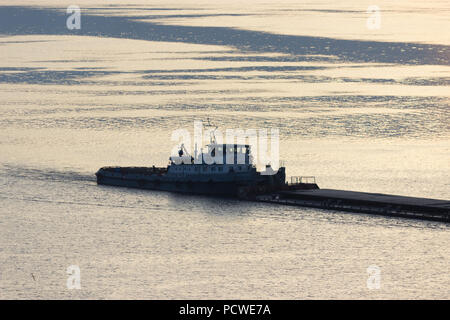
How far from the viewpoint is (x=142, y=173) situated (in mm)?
108875

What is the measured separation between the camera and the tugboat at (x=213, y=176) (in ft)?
340

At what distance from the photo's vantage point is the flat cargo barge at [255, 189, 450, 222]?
300ft

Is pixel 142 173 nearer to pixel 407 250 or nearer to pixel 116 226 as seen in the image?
pixel 116 226

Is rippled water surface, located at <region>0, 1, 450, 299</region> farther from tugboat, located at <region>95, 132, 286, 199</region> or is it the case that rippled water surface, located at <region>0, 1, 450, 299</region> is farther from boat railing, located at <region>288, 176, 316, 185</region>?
boat railing, located at <region>288, 176, 316, 185</region>

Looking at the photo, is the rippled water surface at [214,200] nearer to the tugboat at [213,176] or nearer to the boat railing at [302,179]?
the tugboat at [213,176]

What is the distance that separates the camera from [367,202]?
9500cm

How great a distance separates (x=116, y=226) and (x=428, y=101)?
272 feet

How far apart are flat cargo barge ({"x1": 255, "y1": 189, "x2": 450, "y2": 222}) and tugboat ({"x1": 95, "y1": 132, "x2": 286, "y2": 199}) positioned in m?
2.40

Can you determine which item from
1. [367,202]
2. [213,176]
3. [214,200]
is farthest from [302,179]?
[367,202]

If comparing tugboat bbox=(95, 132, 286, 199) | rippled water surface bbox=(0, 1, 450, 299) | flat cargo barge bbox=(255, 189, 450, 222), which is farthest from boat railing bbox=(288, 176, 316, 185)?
flat cargo barge bbox=(255, 189, 450, 222)

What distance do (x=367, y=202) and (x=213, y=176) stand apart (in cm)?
1563

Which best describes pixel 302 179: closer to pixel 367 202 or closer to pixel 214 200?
pixel 214 200

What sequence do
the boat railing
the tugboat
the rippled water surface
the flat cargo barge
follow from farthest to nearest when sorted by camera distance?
the boat railing < the tugboat < the flat cargo barge < the rippled water surface

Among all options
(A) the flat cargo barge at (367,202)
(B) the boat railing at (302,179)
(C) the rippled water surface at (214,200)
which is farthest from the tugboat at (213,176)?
(A) the flat cargo barge at (367,202)
